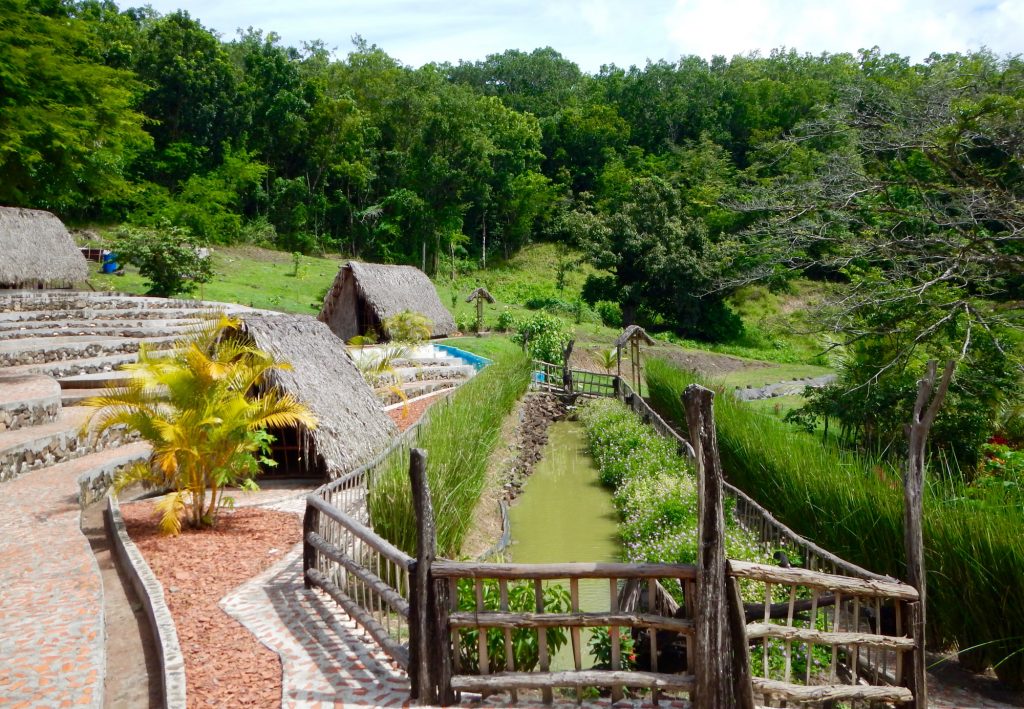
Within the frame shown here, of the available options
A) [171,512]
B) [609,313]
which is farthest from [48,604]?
[609,313]

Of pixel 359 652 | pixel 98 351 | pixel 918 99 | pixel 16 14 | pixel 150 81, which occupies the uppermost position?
pixel 150 81

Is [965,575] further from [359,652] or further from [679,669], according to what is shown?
[359,652]

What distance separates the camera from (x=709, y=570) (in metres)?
4.22

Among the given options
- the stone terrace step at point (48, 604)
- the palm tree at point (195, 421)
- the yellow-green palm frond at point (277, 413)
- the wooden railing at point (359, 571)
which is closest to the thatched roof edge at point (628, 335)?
the yellow-green palm frond at point (277, 413)

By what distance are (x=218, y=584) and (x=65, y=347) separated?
39.3 ft

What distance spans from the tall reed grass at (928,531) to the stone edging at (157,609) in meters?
5.43

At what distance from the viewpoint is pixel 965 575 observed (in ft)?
20.2

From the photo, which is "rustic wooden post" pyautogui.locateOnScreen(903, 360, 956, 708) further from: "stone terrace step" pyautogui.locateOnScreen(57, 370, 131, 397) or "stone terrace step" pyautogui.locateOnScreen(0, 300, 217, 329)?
"stone terrace step" pyautogui.locateOnScreen(0, 300, 217, 329)

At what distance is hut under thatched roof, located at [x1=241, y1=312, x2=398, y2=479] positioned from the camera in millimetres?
9812

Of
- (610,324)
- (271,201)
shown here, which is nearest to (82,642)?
(610,324)

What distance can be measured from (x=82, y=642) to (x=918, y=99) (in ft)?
44.0

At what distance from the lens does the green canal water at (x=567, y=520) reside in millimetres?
9023

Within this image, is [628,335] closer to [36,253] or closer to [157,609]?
[157,609]

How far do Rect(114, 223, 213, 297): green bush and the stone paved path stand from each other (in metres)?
17.2
